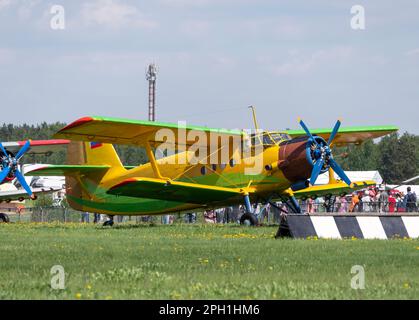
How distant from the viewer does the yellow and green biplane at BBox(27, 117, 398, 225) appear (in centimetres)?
2523

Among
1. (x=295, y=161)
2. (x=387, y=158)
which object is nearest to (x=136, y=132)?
(x=295, y=161)

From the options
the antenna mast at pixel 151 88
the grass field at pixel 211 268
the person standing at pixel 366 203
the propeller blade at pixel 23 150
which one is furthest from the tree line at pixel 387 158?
the grass field at pixel 211 268

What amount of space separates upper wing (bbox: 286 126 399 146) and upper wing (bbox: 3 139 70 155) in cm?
→ 1144

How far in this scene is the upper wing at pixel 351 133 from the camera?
→ 99.0 ft

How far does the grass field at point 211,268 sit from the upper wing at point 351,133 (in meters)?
13.1

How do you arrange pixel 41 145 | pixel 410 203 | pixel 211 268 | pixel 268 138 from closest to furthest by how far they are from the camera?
pixel 211 268
pixel 268 138
pixel 410 203
pixel 41 145

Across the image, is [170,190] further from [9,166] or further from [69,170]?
[9,166]

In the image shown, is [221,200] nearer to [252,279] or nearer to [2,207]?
[252,279]

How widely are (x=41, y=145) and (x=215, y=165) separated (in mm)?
12777

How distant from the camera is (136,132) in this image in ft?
85.7

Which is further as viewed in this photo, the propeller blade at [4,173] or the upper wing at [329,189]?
the propeller blade at [4,173]

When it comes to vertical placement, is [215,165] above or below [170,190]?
above

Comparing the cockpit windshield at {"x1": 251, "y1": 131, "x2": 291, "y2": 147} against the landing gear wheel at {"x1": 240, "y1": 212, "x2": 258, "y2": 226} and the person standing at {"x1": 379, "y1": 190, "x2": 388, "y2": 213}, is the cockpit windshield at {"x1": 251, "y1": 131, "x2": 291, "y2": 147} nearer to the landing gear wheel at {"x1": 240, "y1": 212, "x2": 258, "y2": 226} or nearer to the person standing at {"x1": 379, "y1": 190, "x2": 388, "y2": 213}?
the landing gear wheel at {"x1": 240, "y1": 212, "x2": 258, "y2": 226}

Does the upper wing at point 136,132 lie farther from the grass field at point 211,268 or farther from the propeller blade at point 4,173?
the propeller blade at point 4,173
